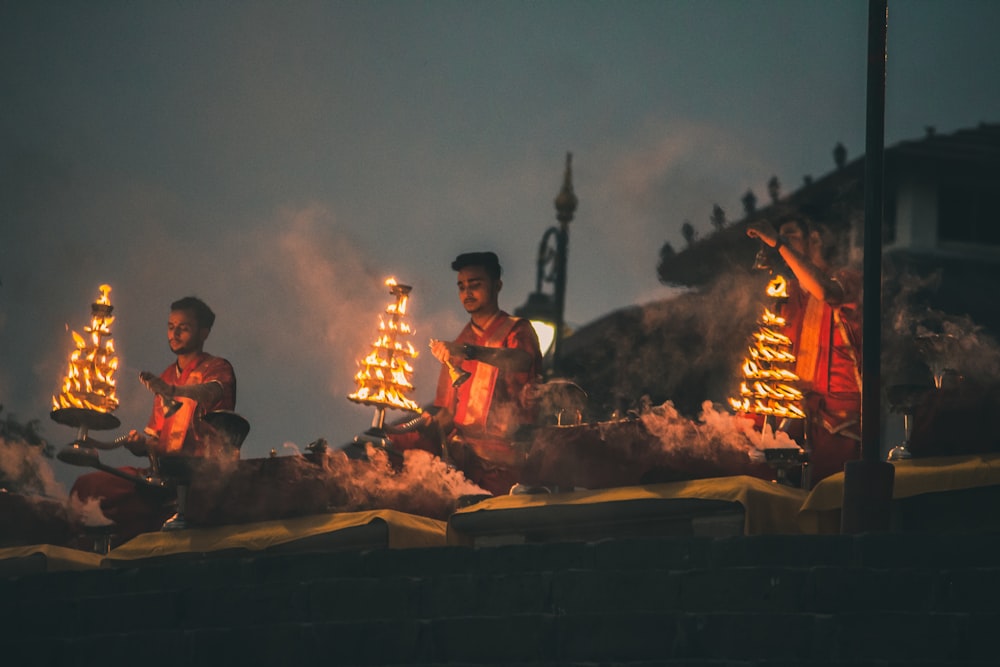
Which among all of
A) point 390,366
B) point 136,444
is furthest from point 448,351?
point 136,444

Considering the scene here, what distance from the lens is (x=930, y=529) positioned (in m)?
11.7

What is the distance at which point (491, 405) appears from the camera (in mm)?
14812

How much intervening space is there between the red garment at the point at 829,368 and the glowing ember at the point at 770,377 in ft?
0.49

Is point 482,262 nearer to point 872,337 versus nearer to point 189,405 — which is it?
point 189,405

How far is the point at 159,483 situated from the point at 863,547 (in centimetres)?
722

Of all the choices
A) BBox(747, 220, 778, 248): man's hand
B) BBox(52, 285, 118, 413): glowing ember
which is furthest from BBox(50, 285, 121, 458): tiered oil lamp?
BBox(747, 220, 778, 248): man's hand

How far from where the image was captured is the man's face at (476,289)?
15.1 metres

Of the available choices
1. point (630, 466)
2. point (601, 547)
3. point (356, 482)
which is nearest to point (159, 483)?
point (356, 482)

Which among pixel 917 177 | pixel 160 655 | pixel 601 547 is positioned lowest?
pixel 160 655

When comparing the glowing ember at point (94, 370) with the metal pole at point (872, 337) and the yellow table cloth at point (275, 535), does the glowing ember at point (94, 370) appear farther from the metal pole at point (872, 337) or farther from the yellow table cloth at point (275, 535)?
the metal pole at point (872, 337)

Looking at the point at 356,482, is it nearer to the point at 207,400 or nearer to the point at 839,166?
the point at 207,400

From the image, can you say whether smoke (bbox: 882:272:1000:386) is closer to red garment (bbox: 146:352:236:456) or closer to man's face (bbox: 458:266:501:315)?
man's face (bbox: 458:266:501:315)

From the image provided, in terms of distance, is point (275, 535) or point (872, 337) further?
point (275, 535)

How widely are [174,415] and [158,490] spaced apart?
0.90 metres
